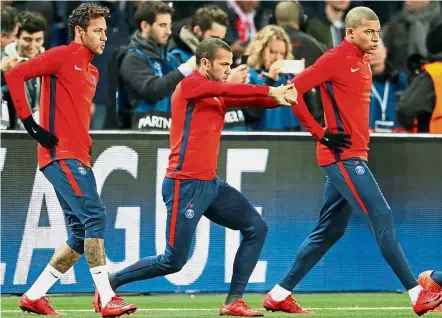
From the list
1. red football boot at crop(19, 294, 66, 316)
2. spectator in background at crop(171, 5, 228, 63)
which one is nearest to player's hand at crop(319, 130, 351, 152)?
red football boot at crop(19, 294, 66, 316)

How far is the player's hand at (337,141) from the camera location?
9328mm

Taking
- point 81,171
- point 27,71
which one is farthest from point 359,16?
point 27,71

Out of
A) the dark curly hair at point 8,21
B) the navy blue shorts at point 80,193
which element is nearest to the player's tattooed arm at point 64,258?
the navy blue shorts at point 80,193

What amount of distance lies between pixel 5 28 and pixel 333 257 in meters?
4.16

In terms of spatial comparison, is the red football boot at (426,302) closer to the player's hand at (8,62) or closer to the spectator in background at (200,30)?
the spectator in background at (200,30)

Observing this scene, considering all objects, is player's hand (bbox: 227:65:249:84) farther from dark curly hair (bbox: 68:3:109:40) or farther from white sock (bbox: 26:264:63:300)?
white sock (bbox: 26:264:63:300)

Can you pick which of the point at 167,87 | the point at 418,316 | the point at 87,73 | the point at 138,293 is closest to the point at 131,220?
the point at 138,293

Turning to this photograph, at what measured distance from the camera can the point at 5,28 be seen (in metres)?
12.1

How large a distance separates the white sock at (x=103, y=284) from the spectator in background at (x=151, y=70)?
308cm

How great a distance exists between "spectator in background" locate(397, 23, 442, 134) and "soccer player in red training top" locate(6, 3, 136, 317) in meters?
3.75

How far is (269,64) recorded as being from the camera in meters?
12.1

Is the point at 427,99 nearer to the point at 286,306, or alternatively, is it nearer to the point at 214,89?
the point at 286,306

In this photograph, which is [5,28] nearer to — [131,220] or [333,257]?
[131,220]

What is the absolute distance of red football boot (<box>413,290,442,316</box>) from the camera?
891cm
